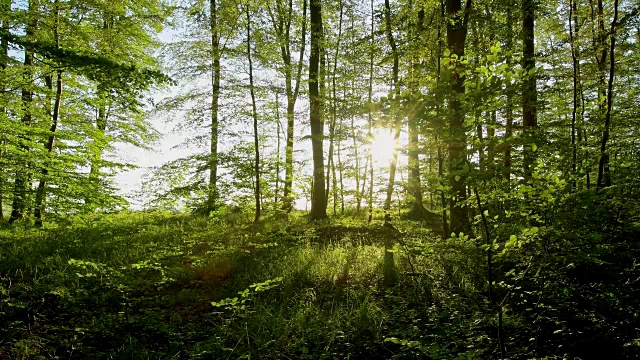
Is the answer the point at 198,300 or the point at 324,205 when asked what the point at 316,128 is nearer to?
the point at 324,205

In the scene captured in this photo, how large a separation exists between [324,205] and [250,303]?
684cm

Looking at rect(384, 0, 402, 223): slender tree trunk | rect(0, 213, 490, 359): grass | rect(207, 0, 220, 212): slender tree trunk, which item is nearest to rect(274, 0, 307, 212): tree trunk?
rect(207, 0, 220, 212): slender tree trunk

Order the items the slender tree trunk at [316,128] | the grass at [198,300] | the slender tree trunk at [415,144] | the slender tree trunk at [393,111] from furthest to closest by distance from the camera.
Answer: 1. the slender tree trunk at [316,128]
2. the grass at [198,300]
3. the slender tree trunk at [415,144]
4. the slender tree trunk at [393,111]

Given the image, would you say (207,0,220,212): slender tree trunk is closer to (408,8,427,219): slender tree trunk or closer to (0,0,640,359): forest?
(0,0,640,359): forest

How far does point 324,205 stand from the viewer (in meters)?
12.3

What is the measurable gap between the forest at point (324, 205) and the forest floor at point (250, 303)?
0.13ft

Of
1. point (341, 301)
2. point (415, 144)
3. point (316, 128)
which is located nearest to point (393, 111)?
point (415, 144)

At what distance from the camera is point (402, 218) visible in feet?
48.3

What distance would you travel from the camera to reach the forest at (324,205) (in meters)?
3.14

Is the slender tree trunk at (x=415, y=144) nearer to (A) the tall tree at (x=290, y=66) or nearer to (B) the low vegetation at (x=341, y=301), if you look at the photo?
(B) the low vegetation at (x=341, y=301)

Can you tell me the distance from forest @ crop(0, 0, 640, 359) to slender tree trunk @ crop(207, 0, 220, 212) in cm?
9

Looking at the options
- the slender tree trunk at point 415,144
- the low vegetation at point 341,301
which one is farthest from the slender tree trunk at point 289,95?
the low vegetation at point 341,301

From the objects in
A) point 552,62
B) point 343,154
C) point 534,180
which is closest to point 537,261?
point 534,180

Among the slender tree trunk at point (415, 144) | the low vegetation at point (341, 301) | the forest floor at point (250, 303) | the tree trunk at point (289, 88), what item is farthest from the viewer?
the tree trunk at point (289, 88)
